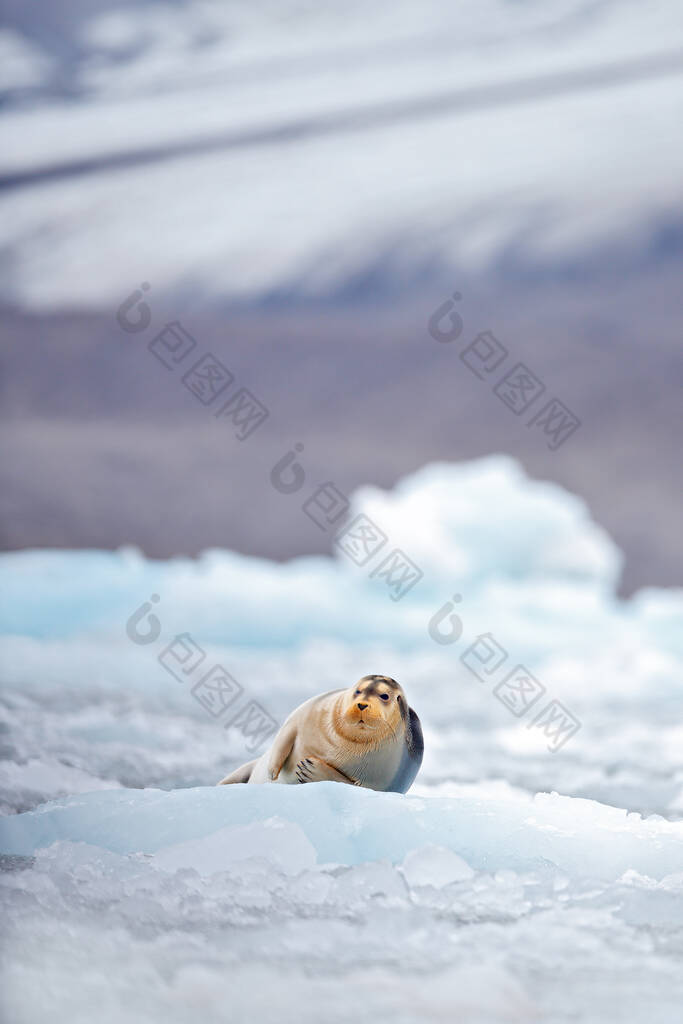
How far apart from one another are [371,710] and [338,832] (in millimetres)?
315

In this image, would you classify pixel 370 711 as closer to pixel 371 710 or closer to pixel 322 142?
pixel 371 710

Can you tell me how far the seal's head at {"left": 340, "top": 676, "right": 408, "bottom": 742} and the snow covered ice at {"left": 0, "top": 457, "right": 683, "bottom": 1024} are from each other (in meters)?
0.21

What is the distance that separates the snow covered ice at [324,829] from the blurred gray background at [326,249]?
0.78ft

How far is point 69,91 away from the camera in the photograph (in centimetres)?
369

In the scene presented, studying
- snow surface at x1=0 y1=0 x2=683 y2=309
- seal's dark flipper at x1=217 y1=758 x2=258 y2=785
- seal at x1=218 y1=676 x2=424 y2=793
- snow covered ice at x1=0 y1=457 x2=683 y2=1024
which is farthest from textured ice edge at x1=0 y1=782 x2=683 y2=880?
snow surface at x1=0 y1=0 x2=683 y2=309

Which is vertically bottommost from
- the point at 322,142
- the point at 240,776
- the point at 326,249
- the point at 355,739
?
the point at 240,776

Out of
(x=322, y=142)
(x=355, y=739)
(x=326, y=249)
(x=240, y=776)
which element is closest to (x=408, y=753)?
(x=355, y=739)

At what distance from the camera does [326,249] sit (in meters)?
4.01

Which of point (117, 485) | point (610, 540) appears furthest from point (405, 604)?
point (117, 485)

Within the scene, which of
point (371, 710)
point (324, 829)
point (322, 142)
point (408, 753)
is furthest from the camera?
point (322, 142)

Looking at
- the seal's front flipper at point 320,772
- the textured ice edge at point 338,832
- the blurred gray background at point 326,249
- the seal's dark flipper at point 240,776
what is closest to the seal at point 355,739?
the seal's front flipper at point 320,772

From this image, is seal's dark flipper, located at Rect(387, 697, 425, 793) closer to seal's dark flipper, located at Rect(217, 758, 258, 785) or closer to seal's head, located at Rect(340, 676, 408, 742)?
seal's head, located at Rect(340, 676, 408, 742)

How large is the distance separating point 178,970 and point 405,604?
3.14 meters

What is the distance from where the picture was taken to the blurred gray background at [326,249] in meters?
3.72
